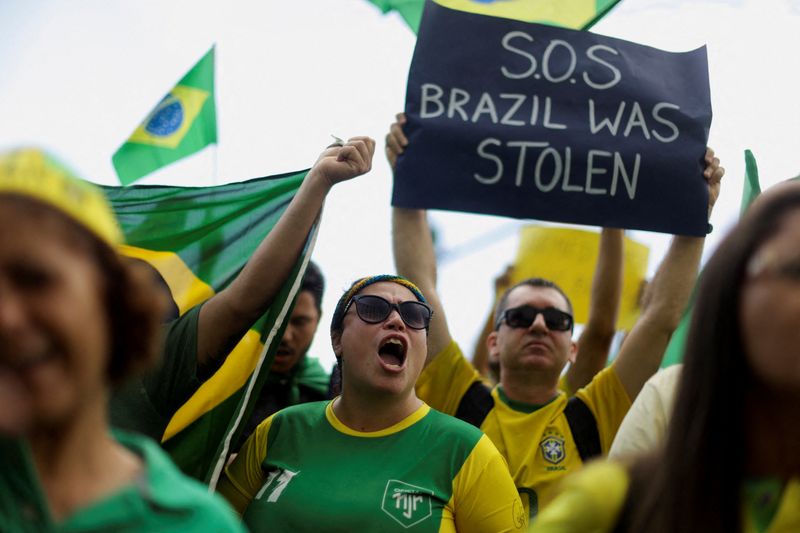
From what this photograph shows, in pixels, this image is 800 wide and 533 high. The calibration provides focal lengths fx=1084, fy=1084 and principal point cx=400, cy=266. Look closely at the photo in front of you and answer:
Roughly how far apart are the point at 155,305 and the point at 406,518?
1.85 metres

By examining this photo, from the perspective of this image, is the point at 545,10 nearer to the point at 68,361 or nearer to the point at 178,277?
the point at 178,277

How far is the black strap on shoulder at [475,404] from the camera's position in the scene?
15.1 feet

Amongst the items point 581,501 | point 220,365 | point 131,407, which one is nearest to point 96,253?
point 581,501

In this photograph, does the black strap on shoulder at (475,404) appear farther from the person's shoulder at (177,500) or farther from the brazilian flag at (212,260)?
the person's shoulder at (177,500)

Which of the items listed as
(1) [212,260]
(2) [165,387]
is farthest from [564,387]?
(2) [165,387]

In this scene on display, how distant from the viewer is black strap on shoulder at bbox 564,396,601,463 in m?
4.35

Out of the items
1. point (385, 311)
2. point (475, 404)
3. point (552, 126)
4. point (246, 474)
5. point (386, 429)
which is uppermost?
point (552, 126)

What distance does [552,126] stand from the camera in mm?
4934

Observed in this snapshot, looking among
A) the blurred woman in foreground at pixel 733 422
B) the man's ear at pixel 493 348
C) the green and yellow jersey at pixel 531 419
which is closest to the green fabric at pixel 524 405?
the green and yellow jersey at pixel 531 419

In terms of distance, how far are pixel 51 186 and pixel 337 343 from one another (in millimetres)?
2639

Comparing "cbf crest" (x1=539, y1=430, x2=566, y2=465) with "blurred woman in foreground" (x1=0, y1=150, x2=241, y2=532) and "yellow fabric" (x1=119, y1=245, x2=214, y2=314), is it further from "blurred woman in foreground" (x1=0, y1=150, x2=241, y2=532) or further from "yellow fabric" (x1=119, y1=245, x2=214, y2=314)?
"blurred woman in foreground" (x1=0, y1=150, x2=241, y2=532)

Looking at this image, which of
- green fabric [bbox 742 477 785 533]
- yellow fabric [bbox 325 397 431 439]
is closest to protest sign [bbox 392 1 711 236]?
yellow fabric [bbox 325 397 431 439]

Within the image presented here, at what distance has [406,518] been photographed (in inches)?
135

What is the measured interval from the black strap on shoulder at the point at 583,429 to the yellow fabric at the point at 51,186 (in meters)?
2.99
